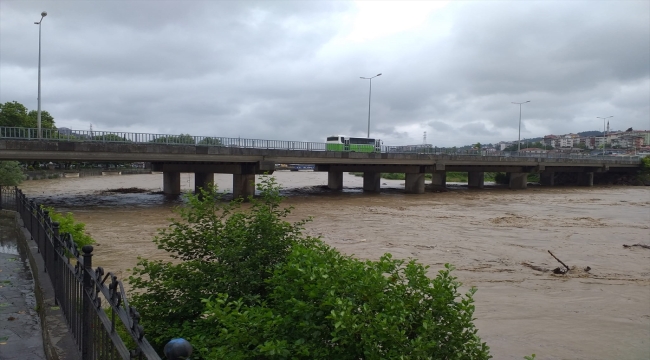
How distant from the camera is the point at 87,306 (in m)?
4.19

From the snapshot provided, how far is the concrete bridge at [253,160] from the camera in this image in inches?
1069

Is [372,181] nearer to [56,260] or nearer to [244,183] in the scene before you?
[244,183]

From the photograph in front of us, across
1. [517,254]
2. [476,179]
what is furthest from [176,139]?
[476,179]

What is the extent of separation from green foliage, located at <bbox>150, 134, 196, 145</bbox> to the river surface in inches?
178

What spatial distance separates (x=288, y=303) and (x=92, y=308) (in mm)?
1680

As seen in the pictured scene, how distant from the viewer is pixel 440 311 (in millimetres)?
3893

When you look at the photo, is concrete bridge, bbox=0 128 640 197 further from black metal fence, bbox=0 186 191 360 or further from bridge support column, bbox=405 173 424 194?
black metal fence, bbox=0 186 191 360

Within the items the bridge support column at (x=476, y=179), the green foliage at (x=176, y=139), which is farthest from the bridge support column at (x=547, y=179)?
the green foliage at (x=176, y=139)

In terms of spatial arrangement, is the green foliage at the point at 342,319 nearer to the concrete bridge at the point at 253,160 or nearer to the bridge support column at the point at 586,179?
the concrete bridge at the point at 253,160

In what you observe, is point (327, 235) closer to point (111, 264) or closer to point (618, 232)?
point (111, 264)

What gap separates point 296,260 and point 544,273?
1174cm

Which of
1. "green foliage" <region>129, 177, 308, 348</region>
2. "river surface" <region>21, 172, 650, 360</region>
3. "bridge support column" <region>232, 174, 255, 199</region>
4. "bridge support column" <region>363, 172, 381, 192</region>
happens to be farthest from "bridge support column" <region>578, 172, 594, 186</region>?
"green foliage" <region>129, 177, 308, 348</region>

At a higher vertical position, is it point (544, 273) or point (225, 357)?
point (225, 357)

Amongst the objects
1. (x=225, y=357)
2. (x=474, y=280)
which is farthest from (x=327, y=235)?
(x=225, y=357)
